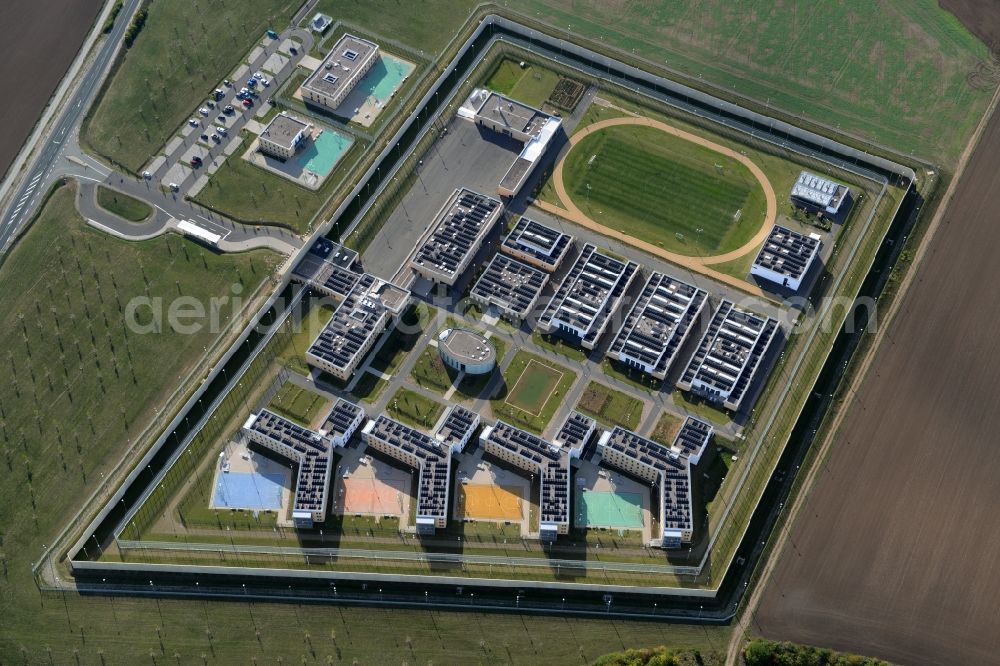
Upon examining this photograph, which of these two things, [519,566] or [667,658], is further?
[519,566]

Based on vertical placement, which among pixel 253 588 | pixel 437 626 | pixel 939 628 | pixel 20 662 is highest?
pixel 939 628

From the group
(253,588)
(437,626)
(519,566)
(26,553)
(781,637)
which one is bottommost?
(26,553)

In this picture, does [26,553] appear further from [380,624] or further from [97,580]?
[380,624]

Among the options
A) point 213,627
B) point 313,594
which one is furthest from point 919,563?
point 213,627

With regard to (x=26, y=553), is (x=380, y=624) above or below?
above

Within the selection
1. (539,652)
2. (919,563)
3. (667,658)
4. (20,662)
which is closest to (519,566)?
(539,652)

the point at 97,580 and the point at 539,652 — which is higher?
the point at 539,652

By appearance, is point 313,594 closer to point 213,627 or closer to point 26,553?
point 213,627

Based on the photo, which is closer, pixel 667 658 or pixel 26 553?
pixel 667 658
